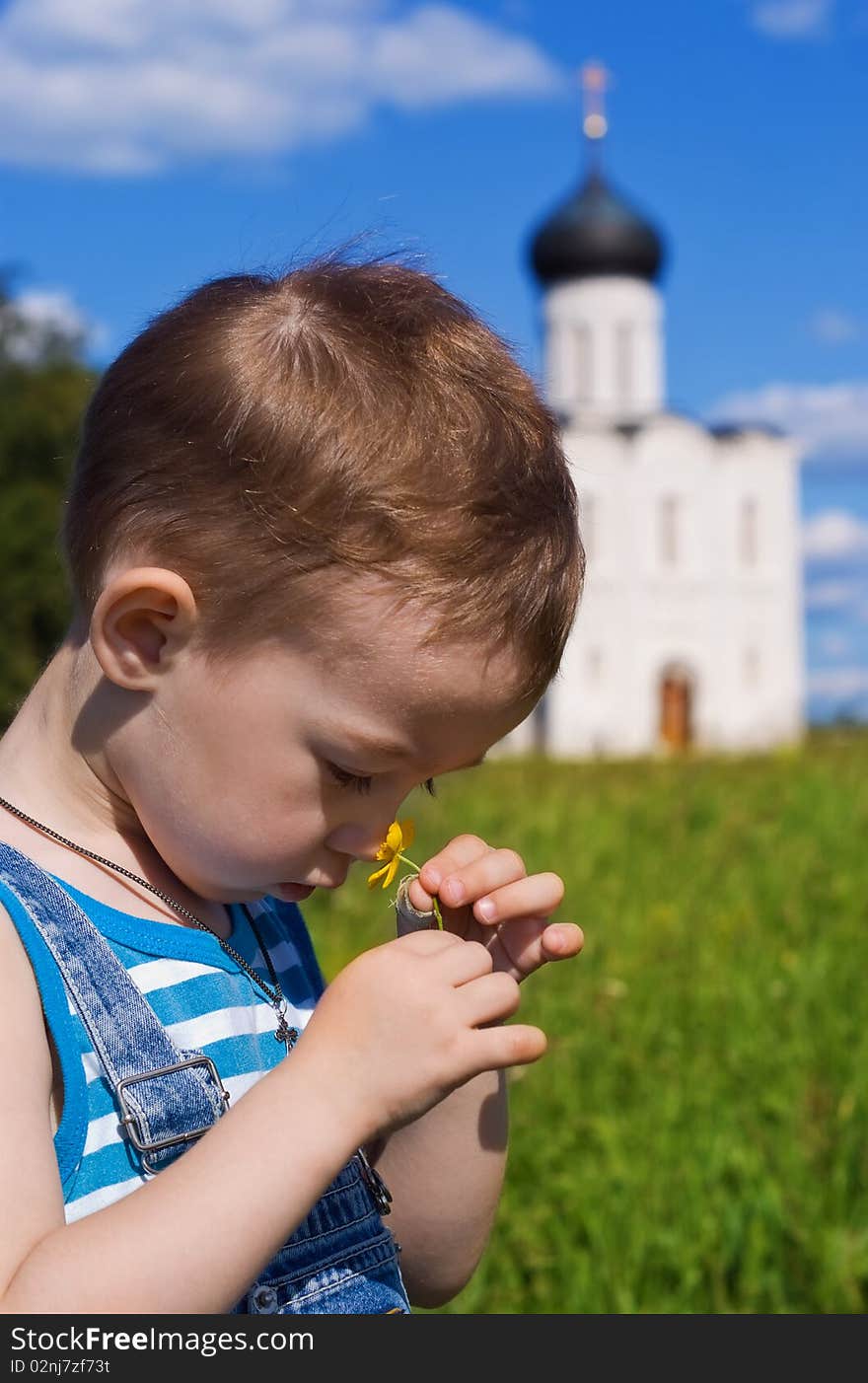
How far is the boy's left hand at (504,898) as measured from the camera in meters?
1.20

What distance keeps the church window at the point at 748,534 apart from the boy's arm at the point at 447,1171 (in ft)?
88.9

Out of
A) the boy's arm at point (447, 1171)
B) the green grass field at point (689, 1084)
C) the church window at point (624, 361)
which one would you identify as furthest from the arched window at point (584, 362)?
Answer: the boy's arm at point (447, 1171)

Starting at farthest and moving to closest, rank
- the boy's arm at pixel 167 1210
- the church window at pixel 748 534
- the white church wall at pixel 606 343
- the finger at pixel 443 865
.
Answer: the church window at pixel 748 534
the white church wall at pixel 606 343
the finger at pixel 443 865
the boy's arm at pixel 167 1210

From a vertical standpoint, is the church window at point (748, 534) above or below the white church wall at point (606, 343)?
below

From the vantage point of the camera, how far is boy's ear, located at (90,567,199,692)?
3.43ft

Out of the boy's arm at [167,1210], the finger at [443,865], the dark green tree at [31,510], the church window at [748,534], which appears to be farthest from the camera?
the church window at [748,534]

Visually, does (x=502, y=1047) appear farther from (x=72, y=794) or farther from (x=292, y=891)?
(x=72, y=794)

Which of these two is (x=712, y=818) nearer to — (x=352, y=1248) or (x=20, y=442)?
(x=352, y=1248)

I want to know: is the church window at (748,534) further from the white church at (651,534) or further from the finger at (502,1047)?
the finger at (502,1047)

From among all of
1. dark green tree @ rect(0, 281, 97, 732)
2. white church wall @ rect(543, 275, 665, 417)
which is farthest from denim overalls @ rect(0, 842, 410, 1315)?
white church wall @ rect(543, 275, 665, 417)

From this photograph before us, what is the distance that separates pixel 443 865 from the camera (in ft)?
4.03

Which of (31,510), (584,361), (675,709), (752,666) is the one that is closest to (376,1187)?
(31,510)

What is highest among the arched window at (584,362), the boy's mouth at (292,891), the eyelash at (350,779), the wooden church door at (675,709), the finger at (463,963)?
the arched window at (584,362)
